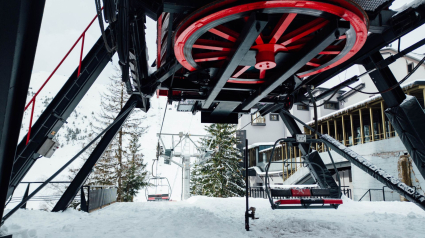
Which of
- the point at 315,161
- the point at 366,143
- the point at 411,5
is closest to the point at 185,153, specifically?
the point at 366,143

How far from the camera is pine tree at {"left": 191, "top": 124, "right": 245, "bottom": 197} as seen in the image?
28.8m

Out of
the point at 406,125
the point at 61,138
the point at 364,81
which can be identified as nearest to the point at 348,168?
the point at 364,81

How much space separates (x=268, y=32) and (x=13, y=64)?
12.4ft

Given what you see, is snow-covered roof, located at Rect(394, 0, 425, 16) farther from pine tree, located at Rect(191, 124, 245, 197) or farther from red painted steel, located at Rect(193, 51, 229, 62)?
pine tree, located at Rect(191, 124, 245, 197)

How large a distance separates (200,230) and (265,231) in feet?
4.16

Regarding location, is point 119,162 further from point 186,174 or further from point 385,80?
point 385,80

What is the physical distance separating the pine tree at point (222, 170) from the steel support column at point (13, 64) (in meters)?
26.0

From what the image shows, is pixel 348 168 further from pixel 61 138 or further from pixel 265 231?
pixel 61 138

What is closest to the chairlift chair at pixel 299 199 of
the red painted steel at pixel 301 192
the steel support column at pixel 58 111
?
the red painted steel at pixel 301 192

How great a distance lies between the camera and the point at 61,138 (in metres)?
131

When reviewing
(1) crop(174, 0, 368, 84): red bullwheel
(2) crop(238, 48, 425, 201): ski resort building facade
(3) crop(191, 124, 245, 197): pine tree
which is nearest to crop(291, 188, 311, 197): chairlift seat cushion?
(2) crop(238, 48, 425, 201): ski resort building facade

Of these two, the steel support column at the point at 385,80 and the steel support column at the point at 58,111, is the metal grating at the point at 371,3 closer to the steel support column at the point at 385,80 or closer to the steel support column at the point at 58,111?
the steel support column at the point at 385,80

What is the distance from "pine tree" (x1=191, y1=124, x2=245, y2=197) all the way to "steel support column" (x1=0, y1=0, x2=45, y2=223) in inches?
1024

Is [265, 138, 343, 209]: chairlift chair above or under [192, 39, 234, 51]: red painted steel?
under
